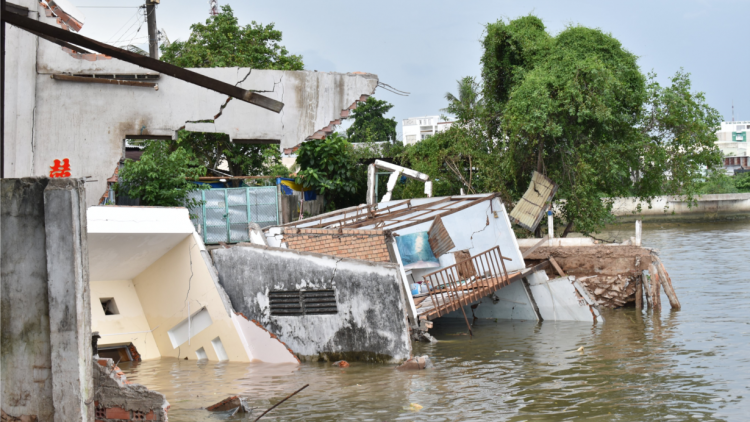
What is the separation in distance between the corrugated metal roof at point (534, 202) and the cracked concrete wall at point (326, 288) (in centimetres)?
1077

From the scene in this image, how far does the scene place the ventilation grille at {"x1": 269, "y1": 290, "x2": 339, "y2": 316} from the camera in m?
10.6

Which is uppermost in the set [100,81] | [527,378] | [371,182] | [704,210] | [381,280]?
[100,81]

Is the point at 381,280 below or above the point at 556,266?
above

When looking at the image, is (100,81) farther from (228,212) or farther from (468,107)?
(468,107)

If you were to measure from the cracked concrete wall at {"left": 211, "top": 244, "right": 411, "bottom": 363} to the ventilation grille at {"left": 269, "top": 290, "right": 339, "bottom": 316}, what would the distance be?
0.24 feet

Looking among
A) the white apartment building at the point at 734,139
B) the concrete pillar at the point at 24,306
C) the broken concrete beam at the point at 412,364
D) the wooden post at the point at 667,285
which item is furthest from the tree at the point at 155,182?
the white apartment building at the point at 734,139

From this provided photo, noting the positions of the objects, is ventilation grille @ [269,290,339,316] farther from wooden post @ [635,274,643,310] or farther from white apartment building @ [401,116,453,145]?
white apartment building @ [401,116,453,145]

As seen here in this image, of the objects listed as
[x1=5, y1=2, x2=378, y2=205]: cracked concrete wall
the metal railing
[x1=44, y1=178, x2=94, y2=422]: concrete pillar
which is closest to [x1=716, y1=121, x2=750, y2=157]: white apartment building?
the metal railing

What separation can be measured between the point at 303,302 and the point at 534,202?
11.6m

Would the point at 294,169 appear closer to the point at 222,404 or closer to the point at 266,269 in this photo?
the point at 266,269

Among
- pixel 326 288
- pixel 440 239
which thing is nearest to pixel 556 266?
pixel 440 239

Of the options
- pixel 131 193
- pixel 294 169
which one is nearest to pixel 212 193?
pixel 131 193

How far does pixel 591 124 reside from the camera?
19.5 metres

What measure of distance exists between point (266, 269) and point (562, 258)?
888cm
